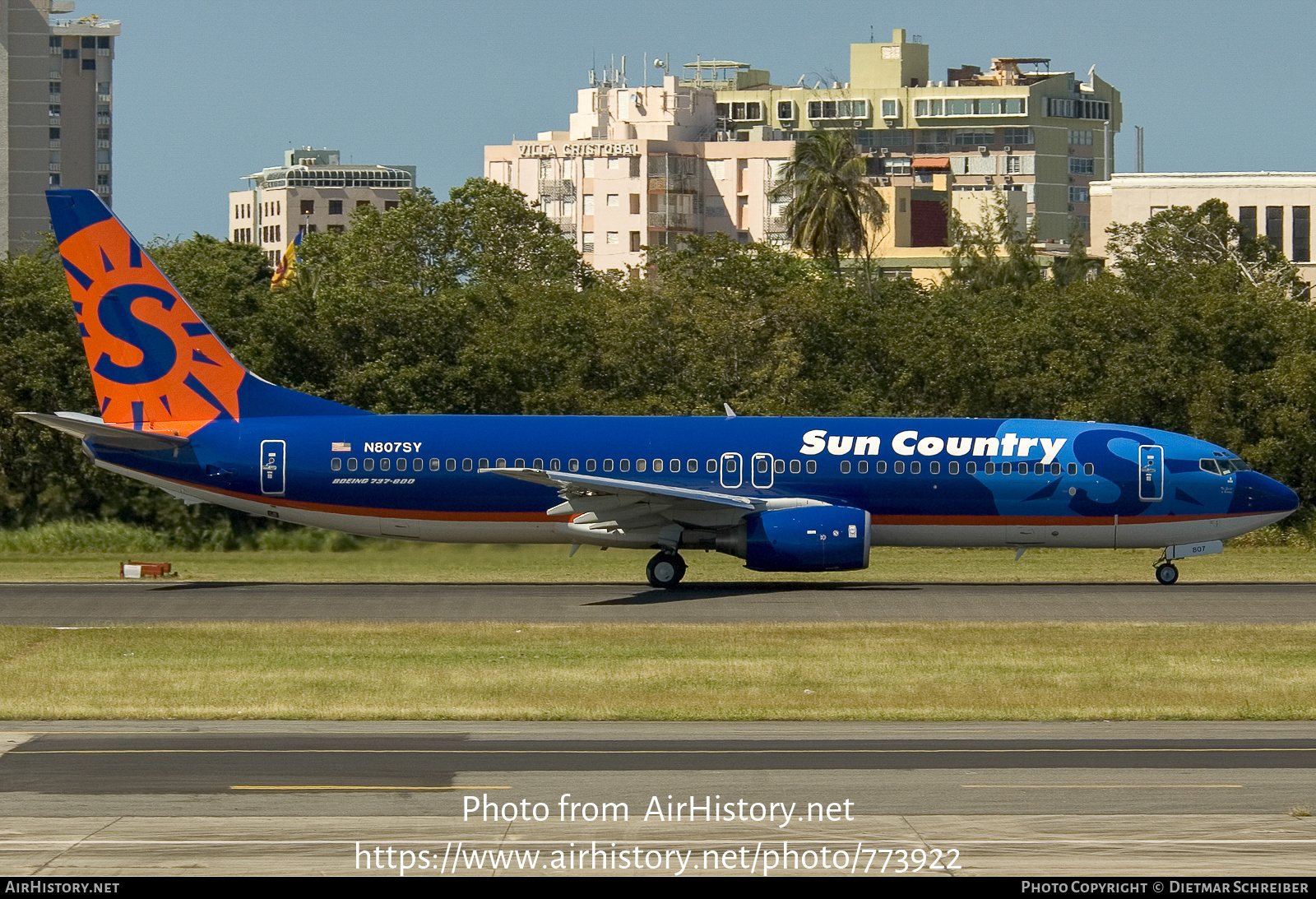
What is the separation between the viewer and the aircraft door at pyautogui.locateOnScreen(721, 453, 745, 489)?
40.5 metres

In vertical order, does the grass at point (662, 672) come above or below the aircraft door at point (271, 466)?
below

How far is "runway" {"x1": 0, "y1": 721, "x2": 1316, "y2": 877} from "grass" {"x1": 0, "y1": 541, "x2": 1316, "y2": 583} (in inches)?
755

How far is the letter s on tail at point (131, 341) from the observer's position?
41.3 m

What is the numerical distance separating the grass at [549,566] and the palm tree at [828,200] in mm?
66927

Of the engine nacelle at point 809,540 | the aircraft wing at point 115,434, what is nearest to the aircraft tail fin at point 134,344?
the aircraft wing at point 115,434

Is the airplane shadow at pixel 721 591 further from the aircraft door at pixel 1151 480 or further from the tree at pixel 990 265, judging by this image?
the tree at pixel 990 265

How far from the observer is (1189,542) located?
4128 cm

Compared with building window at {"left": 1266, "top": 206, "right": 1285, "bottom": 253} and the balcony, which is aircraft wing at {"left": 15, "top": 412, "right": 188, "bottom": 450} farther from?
the balcony

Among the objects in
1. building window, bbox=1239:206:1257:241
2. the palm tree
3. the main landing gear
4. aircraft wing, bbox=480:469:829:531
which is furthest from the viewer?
the palm tree

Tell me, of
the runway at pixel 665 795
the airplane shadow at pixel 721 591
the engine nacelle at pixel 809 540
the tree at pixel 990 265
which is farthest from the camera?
the tree at pixel 990 265

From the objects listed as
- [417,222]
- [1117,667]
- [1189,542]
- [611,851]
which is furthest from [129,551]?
[417,222]

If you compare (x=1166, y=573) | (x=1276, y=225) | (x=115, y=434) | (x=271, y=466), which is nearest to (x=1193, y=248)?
(x=1276, y=225)

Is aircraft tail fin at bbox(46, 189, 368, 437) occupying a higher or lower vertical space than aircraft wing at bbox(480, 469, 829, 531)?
higher

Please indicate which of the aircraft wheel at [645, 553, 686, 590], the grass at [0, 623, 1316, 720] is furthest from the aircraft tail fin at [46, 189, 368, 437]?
the grass at [0, 623, 1316, 720]
